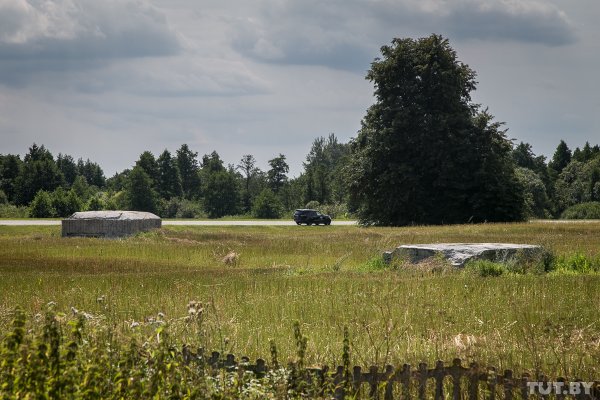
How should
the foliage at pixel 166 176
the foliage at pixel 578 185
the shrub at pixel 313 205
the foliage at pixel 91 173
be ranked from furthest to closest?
the foliage at pixel 91 173
the foliage at pixel 166 176
the foliage at pixel 578 185
the shrub at pixel 313 205

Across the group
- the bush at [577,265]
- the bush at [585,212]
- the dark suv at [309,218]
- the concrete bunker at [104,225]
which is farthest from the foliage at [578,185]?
the bush at [577,265]

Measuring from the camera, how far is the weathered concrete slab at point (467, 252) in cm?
2192

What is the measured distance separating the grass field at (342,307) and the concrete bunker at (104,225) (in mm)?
12241

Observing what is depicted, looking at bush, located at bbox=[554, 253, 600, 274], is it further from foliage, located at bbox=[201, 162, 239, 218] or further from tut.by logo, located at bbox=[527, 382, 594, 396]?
foliage, located at bbox=[201, 162, 239, 218]

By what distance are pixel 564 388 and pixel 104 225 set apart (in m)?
35.7

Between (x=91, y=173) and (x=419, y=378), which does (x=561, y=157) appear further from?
(x=419, y=378)

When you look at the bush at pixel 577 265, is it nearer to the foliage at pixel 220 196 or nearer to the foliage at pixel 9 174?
the foliage at pixel 220 196

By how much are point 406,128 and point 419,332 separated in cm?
4841

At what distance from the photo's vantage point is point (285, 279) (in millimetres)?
18922

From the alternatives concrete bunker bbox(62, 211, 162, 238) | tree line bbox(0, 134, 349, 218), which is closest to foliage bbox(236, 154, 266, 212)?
tree line bbox(0, 134, 349, 218)

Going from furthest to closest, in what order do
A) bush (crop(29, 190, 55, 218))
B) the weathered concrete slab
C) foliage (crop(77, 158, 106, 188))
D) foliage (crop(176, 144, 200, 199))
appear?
1. foliage (crop(77, 158, 106, 188))
2. foliage (crop(176, 144, 200, 199))
3. bush (crop(29, 190, 55, 218))
4. the weathered concrete slab

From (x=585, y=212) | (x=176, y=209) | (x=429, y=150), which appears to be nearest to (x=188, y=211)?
(x=176, y=209)

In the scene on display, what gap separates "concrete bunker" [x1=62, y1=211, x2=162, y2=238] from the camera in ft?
132

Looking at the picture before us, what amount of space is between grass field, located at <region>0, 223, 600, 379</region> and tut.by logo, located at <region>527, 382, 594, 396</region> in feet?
2.92
